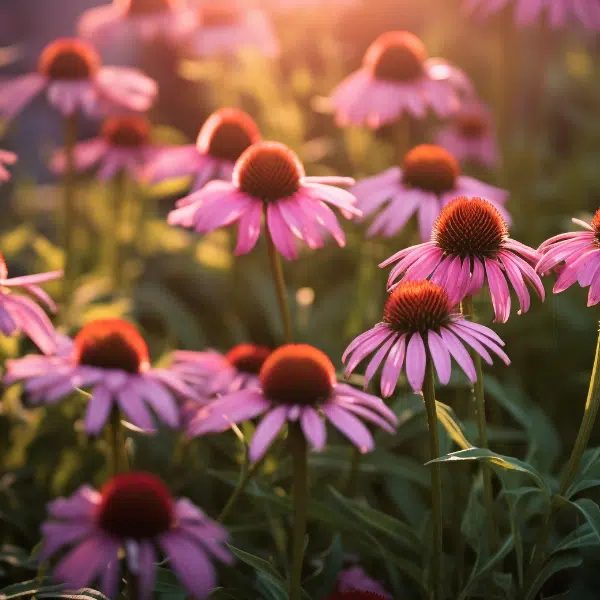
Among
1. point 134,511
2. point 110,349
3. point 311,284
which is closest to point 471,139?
point 311,284

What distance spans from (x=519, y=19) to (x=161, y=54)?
2.54 m

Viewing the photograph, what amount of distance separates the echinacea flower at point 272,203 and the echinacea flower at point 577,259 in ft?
1.33

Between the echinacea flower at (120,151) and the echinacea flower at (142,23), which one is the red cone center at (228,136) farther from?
the echinacea flower at (142,23)

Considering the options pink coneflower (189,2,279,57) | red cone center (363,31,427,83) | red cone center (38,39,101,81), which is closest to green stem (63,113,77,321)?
red cone center (38,39,101,81)

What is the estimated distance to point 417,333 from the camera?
1.53 meters

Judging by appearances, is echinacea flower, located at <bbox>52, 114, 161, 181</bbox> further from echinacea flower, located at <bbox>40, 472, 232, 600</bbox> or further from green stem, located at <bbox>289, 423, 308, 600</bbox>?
echinacea flower, located at <bbox>40, 472, 232, 600</bbox>

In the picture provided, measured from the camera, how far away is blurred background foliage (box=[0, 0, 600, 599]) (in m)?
2.11

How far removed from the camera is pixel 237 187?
1.91 metres

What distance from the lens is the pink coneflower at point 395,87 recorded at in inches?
104

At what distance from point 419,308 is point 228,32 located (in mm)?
2147

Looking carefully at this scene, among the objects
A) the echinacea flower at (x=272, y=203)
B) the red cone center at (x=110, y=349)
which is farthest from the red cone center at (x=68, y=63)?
the red cone center at (x=110, y=349)

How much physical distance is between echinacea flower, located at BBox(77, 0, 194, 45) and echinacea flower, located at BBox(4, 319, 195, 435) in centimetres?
182

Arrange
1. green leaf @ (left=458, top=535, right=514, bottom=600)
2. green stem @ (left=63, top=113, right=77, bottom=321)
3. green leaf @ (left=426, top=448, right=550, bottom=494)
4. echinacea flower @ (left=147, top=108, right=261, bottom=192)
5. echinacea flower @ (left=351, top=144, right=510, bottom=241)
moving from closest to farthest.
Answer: green leaf @ (left=426, top=448, right=550, bottom=494) < green leaf @ (left=458, top=535, right=514, bottom=600) < echinacea flower @ (left=351, top=144, right=510, bottom=241) < echinacea flower @ (left=147, top=108, right=261, bottom=192) < green stem @ (left=63, top=113, right=77, bottom=321)

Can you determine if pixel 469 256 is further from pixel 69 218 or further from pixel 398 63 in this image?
pixel 69 218
